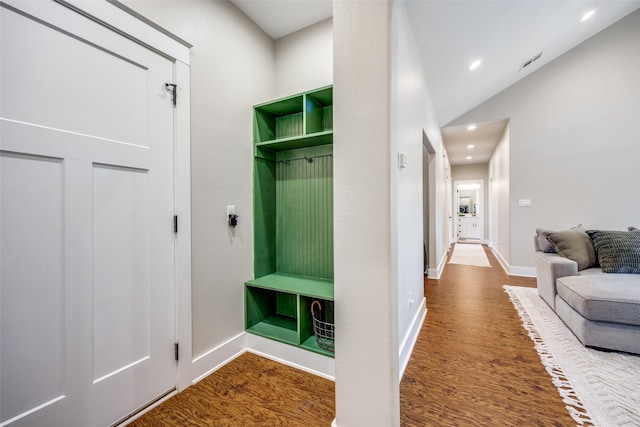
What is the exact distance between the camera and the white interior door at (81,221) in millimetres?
1027

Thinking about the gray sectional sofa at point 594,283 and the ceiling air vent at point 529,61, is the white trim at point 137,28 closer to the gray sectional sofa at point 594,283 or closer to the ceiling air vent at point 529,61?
the gray sectional sofa at point 594,283

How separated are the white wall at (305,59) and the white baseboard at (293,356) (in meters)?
2.12

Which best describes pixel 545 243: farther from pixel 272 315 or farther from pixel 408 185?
pixel 272 315

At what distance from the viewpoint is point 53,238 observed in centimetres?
113

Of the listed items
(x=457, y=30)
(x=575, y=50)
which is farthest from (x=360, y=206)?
(x=575, y=50)

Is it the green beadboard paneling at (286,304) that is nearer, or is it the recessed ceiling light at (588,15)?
the green beadboard paneling at (286,304)

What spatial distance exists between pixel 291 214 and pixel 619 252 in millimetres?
3121

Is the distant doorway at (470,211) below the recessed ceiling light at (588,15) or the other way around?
below

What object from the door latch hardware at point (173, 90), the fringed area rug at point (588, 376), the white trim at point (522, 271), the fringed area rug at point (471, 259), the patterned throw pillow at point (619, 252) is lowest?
the fringed area rug at point (588, 376)

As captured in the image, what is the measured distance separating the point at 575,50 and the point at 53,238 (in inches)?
244

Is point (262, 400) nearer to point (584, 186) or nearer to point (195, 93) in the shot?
point (195, 93)

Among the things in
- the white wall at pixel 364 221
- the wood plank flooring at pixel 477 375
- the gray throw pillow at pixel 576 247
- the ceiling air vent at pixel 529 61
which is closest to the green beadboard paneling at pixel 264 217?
the white wall at pixel 364 221

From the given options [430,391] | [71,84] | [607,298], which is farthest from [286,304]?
[607,298]

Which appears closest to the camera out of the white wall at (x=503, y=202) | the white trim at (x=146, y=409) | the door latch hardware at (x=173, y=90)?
A: the white trim at (x=146, y=409)
